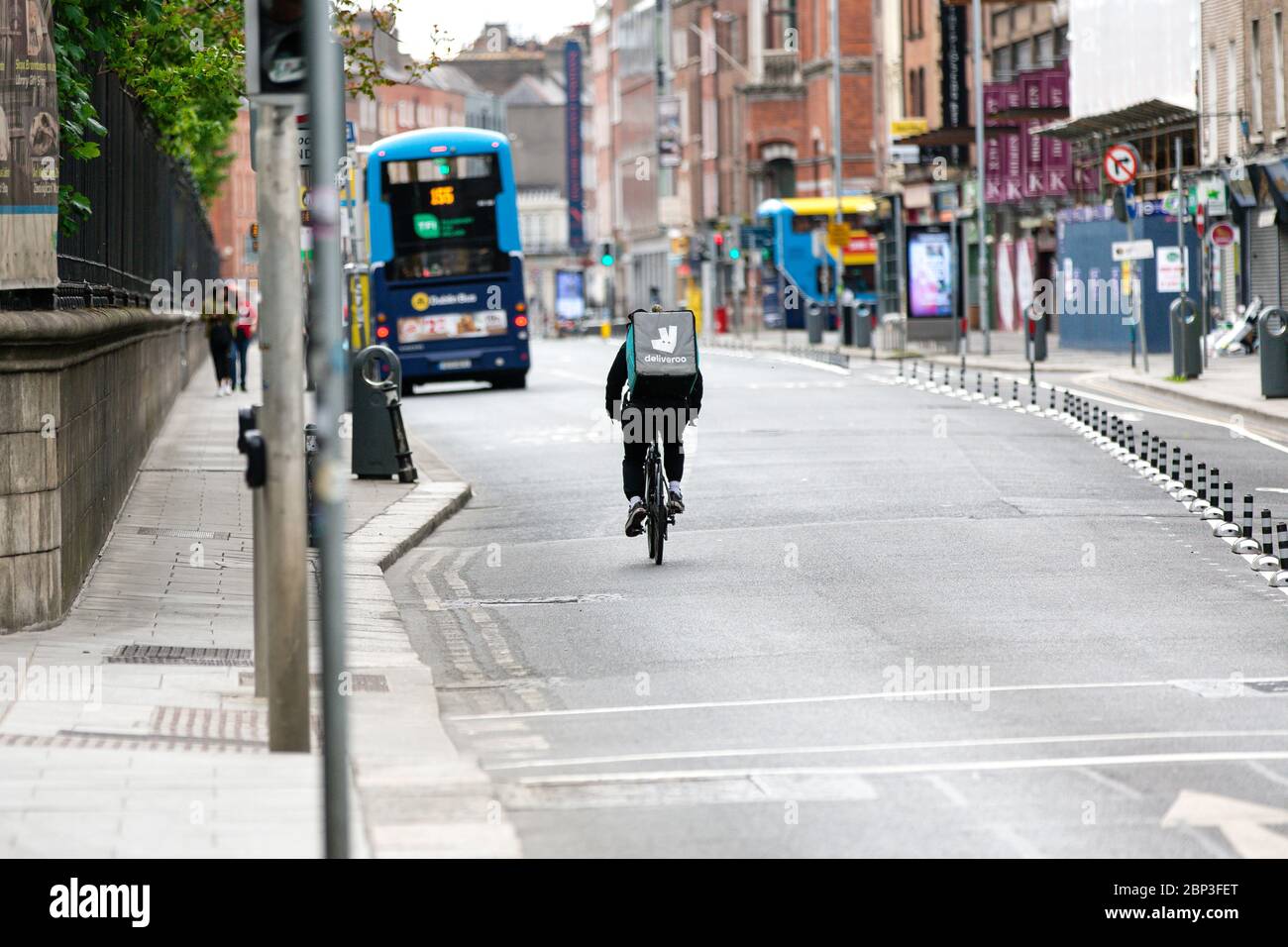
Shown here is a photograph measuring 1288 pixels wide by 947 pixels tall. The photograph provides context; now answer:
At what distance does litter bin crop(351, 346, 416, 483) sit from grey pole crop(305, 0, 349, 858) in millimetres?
15661

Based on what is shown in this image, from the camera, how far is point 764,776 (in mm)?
8602

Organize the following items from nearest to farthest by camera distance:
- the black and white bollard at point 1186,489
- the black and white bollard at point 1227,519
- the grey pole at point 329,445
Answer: the grey pole at point 329,445, the black and white bollard at point 1227,519, the black and white bollard at point 1186,489

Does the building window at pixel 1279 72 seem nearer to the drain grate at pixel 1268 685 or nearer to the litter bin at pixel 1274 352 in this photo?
the litter bin at pixel 1274 352

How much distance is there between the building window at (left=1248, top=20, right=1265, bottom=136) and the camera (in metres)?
47.7

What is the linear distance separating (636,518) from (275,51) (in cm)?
865

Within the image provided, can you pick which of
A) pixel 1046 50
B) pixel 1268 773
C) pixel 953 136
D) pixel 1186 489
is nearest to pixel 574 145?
pixel 1046 50

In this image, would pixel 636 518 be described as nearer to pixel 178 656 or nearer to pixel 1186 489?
pixel 178 656

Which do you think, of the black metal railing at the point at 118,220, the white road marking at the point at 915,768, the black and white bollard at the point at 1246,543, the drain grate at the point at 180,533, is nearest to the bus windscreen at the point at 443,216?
the black metal railing at the point at 118,220

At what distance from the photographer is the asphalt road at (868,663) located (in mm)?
Answer: 7855

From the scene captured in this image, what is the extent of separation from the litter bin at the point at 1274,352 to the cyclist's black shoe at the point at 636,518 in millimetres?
16393

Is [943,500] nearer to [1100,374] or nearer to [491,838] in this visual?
[491,838]

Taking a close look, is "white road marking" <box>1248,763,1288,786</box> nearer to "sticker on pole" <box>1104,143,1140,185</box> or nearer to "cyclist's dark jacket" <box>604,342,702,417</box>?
"cyclist's dark jacket" <box>604,342,702,417</box>

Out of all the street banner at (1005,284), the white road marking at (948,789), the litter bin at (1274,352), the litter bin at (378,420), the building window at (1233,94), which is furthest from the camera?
the street banner at (1005,284)

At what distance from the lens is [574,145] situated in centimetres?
15800
